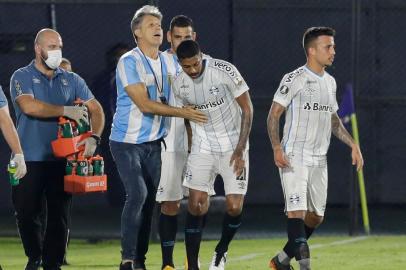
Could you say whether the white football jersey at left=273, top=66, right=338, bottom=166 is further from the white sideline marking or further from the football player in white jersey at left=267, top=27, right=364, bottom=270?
the white sideline marking

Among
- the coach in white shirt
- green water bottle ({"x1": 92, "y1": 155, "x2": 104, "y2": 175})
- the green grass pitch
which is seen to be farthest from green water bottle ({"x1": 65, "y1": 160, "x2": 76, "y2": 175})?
the green grass pitch

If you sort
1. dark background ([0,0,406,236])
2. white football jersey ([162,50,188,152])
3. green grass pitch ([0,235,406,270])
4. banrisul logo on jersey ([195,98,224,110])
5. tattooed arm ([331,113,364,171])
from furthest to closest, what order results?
1. dark background ([0,0,406,236])
2. green grass pitch ([0,235,406,270])
3. white football jersey ([162,50,188,152])
4. banrisul logo on jersey ([195,98,224,110])
5. tattooed arm ([331,113,364,171])

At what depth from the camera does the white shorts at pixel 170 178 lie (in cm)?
1115

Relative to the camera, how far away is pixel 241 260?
42.1 feet

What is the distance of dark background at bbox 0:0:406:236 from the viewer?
19.0 meters

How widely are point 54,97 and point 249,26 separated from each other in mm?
8971

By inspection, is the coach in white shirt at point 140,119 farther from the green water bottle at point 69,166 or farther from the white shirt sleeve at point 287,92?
the white shirt sleeve at point 287,92

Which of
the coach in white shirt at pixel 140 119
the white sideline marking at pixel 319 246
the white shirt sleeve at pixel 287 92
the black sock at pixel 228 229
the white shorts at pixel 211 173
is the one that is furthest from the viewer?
the white sideline marking at pixel 319 246

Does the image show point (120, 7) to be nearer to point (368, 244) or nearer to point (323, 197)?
point (368, 244)

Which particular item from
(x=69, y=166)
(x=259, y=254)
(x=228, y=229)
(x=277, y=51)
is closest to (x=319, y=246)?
(x=259, y=254)

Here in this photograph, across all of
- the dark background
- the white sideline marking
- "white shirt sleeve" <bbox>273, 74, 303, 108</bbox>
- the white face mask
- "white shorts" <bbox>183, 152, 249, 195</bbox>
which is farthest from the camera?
the dark background

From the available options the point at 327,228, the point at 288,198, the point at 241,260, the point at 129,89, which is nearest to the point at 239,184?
the point at 288,198

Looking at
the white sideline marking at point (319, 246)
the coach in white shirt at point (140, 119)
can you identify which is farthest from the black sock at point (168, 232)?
the white sideline marking at point (319, 246)

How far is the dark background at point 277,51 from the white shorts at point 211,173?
26.5 ft
